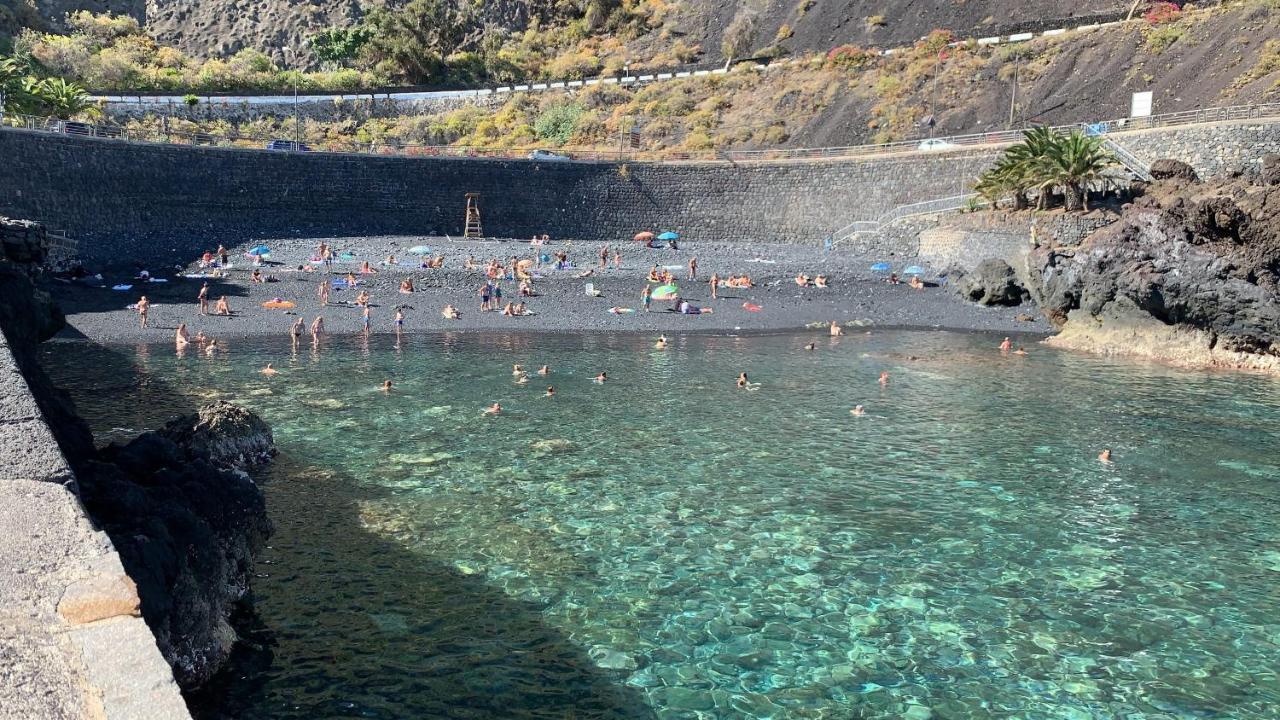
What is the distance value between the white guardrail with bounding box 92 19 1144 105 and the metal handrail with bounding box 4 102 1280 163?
768 cm

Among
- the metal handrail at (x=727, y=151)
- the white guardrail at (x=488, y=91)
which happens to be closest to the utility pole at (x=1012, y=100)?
the metal handrail at (x=727, y=151)

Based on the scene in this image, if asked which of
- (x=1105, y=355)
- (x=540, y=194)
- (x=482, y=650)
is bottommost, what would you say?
(x=482, y=650)

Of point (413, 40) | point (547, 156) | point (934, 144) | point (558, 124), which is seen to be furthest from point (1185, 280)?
point (413, 40)

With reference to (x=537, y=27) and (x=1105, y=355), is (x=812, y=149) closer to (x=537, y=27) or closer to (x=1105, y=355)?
(x=1105, y=355)

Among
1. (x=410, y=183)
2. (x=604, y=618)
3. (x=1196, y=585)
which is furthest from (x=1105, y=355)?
(x=410, y=183)

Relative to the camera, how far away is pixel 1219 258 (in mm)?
23672

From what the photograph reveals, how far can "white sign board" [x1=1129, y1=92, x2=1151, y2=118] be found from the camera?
39.4m

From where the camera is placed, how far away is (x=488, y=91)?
62750 millimetres

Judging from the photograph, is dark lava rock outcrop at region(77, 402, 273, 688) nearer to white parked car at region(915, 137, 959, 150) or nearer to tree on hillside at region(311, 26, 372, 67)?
white parked car at region(915, 137, 959, 150)

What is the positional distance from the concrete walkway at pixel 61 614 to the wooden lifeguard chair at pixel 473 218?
125 ft

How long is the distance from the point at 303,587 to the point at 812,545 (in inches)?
239

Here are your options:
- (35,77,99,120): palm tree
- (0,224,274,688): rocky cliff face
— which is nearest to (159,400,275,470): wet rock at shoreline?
(0,224,274,688): rocky cliff face

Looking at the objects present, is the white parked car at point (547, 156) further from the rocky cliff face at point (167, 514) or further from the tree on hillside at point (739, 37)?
the rocky cliff face at point (167, 514)

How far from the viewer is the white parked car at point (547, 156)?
4544cm
